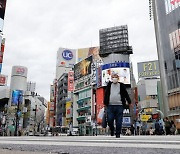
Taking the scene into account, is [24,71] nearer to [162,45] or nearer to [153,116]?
[153,116]

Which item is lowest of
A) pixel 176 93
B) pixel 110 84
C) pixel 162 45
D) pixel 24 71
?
pixel 110 84

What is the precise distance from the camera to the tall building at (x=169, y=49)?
38531 millimetres

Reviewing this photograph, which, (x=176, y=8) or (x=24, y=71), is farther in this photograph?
(x=24, y=71)

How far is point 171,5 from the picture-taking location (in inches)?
1681

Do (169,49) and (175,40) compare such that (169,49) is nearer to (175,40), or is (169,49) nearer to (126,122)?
(175,40)

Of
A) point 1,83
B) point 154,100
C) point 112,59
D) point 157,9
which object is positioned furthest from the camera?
point 1,83

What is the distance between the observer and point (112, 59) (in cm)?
7262

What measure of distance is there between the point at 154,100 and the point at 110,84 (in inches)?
2501

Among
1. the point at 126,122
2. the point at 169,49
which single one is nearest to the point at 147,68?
the point at 126,122

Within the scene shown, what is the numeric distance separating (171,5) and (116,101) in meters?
42.1

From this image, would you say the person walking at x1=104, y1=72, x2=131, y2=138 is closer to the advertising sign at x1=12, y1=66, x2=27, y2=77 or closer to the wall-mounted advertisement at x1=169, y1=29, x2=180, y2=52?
the wall-mounted advertisement at x1=169, y1=29, x2=180, y2=52

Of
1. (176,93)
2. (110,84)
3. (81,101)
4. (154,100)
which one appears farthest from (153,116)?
(110,84)

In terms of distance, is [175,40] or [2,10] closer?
[175,40]

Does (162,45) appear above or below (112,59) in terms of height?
below
